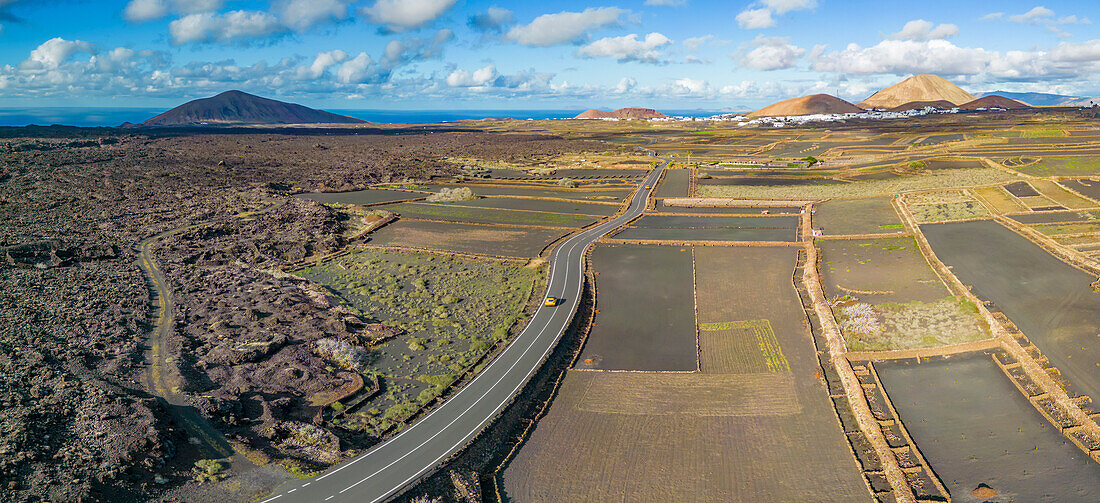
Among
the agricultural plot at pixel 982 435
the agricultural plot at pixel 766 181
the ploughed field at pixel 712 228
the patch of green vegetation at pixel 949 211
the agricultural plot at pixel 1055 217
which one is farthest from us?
the agricultural plot at pixel 766 181

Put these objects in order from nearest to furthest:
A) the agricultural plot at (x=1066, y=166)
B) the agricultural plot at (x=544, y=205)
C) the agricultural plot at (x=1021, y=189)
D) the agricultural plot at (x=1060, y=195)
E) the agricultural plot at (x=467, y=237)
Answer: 1. the agricultural plot at (x=467, y=237)
2. the agricultural plot at (x=1060, y=195)
3. the agricultural plot at (x=1021, y=189)
4. the agricultural plot at (x=544, y=205)
5. the agricultural plot at (x=1066, y=166)

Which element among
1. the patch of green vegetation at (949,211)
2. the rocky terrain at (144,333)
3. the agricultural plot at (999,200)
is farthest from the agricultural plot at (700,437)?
the agricultural plot at (999,200)

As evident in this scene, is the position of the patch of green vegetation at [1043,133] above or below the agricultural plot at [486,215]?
above

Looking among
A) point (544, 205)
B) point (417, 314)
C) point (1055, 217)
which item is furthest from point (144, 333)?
point (1055, 217)

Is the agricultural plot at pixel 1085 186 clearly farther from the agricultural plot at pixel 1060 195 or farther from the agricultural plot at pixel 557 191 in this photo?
the agricultural plot at pixel 557 191

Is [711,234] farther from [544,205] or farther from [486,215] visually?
[486,215]

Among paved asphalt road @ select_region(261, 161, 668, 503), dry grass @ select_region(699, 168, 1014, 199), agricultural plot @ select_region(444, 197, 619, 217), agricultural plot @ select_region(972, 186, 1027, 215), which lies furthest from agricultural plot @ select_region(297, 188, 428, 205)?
agricultural plot @ select_region(972, 186, 1027, 215)

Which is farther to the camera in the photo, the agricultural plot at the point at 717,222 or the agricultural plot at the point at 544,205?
the agricultural plot at the point at 544,205

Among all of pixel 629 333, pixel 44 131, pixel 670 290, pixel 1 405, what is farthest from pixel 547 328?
pixel 44 131
